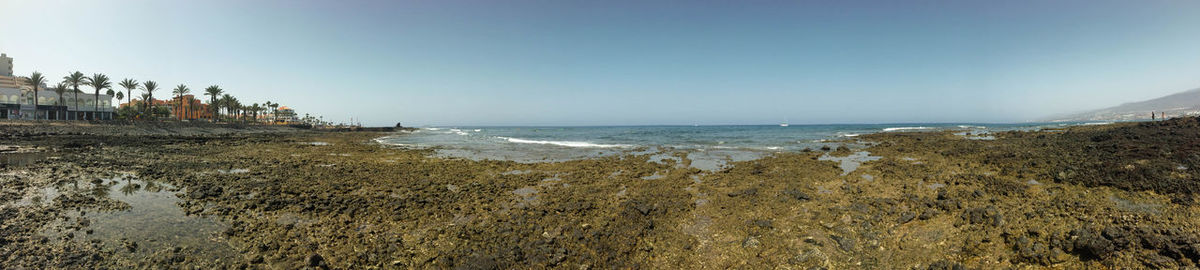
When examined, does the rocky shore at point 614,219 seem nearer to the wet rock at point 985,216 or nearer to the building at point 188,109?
the wet rock at point 985,216

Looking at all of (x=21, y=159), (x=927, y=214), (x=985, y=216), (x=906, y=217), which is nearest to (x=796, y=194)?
(x=906, y=217)

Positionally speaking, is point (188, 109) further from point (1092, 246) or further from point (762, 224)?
point (1092, 246)

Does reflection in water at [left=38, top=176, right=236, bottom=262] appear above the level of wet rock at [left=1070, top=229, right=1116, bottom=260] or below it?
below

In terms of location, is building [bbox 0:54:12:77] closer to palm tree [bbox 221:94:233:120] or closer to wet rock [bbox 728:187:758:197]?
palm tree [bbox 221:94:233:120]

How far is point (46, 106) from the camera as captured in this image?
66.2m

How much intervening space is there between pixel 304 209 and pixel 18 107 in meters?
103

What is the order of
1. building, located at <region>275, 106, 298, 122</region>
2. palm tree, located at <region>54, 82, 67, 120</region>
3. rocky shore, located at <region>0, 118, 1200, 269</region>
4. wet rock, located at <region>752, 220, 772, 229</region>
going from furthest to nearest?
building, located at <region>275, 106, 298, 122</region>
palm tree, located at <region>54, 82, 67, 120</region>
wet rock, located at <region>752, 220, 772, 229</region>
rocky shore, located at <region>0, 118, 1200, 269</region>

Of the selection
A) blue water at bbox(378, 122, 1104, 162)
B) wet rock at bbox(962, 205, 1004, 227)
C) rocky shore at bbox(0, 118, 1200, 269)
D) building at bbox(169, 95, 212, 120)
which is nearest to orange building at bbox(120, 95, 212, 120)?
building at bbox(169, 95, 212, 120)

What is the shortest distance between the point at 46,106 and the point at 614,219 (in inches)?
4335

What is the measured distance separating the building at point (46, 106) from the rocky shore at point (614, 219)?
8523cm

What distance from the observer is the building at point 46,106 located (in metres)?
62.3

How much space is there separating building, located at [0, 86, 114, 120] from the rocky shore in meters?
85.2

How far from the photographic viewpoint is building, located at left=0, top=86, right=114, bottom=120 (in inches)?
2452

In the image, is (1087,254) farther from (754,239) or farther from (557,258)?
(557,258)
